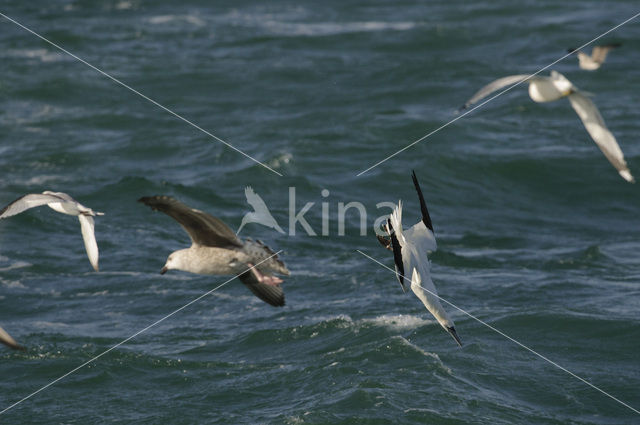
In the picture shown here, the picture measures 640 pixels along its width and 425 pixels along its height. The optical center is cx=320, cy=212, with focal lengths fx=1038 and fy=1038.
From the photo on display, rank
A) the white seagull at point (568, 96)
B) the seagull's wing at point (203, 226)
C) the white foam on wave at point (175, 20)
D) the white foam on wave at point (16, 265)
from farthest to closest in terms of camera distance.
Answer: the white foam on wave at point (175, 20), the white foam on wave at point (16, 265), the seagull's wing at point (203, 226), the white seagull at point (568, 96)

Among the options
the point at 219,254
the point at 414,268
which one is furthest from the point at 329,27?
the point at 219,254

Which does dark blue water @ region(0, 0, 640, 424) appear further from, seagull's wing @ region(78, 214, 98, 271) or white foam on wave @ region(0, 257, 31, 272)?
seagull's wing @ region(78, 214, 98, 271)

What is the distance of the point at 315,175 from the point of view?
26766 millimetres

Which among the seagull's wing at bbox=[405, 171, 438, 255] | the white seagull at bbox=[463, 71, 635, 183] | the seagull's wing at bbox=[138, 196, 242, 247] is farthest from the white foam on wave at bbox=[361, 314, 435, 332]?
the white seagull at bbox=[463, 71, 635, 183]

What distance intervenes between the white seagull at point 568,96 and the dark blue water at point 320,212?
6831 millimetres

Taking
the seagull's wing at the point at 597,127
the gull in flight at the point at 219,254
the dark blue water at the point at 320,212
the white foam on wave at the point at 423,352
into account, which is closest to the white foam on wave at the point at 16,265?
the dark blue water at the point at 320,212

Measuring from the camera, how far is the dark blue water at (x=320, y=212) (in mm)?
16500

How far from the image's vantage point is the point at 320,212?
24844mm

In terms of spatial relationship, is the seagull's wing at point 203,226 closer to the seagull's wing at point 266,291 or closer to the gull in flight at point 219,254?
the gull in flight at point 219,254

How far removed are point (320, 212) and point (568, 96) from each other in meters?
16.0

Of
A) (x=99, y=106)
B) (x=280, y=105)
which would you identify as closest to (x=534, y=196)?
(x=280, y=105)

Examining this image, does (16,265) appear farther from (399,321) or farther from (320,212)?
(399,321)

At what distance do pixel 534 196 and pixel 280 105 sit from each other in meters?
10.0

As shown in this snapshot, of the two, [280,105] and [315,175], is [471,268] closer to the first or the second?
[315,175]
